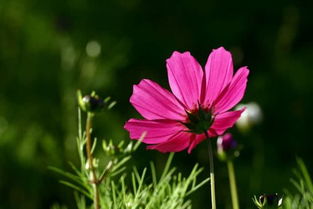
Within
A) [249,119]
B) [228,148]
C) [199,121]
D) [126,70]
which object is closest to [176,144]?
[199,121]

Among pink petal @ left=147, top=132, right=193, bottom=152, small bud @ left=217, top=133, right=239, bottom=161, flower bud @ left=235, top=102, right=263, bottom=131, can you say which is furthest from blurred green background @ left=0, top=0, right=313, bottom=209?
pink petal @ left=147, top=132, right=193, bottom=152

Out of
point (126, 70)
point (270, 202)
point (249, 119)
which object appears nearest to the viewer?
point (270, 202)

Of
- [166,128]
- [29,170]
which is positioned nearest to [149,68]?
[29,170]

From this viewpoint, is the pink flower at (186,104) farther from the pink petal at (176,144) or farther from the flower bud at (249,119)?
the flower bud at (249,119)

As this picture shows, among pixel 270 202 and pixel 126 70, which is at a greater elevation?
pixel 126 70

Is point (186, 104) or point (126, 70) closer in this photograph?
point (186, 104)

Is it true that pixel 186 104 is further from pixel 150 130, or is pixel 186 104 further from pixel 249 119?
pixel 249 119

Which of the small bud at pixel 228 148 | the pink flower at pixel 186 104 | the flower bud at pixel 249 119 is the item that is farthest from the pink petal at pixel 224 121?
the flower bud at pixel 249 119

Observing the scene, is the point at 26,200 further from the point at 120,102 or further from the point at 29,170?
the point at 120,102
